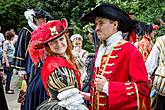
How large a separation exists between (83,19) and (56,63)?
0.47m

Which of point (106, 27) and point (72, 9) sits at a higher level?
point (72, 9)

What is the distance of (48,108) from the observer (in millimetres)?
3791

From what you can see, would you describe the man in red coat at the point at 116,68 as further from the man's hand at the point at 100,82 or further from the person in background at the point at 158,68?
the person in background at the point at 158,68

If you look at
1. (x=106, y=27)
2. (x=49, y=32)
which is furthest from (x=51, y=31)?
(x=106, y=27)

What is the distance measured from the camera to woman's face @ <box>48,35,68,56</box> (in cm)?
398

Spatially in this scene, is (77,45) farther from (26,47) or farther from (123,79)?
(123,79)

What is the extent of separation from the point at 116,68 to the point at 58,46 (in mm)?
725

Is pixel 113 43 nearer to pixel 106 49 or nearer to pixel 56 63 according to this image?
pixel 106 49

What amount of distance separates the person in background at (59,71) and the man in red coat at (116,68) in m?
0.20

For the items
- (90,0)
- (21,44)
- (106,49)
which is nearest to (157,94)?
(106,49)

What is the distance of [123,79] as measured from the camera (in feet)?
11.5

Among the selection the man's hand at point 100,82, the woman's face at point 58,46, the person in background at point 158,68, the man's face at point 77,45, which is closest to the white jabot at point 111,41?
the man's hand at point 100,82

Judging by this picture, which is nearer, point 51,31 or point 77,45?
point 51,31

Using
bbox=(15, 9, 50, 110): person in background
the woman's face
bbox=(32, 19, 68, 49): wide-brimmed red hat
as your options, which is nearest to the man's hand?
the woman's face
